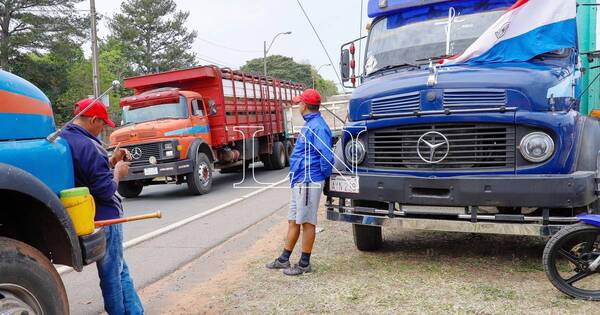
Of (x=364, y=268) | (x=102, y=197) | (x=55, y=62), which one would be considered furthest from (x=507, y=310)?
(x=55, y=62)

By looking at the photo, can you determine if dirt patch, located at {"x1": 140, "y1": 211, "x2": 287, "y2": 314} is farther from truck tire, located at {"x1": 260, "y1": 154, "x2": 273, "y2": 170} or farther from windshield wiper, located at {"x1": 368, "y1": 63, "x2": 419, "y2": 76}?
truck tire, located at {"x1": 260, "y1": 154, "x2": 273, "y2": 170}

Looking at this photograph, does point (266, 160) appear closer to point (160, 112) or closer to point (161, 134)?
point (160, 112)

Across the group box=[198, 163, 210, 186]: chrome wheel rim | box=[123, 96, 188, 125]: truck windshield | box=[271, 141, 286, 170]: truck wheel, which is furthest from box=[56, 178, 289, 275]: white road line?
box=[271, 141, 286, 170]: truck wheel

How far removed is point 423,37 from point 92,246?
13.0 feet

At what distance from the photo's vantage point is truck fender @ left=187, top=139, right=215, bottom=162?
11.8m

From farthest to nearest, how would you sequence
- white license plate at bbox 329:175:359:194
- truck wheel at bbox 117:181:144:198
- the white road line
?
truck wheel at bbox 117:181:144:198
the white road line
white license plate at bbox 329:175:359:194

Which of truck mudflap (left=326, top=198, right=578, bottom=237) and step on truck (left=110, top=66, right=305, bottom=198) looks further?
step on truck (left=110, top=66, right=305, bottom=198)

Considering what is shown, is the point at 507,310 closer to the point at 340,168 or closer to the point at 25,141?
the point at 340,168

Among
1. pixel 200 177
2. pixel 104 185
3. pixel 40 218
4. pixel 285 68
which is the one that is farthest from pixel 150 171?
pixel 285 68

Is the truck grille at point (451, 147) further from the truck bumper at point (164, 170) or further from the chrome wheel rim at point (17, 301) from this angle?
the truck bumper at point (164, 170)

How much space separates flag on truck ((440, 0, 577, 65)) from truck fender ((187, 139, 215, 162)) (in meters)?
8.01

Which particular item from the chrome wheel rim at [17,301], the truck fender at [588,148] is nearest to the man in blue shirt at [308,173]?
the truck fender at [588,148]

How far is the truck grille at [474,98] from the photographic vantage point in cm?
435

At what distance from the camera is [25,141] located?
2752 millimetres
